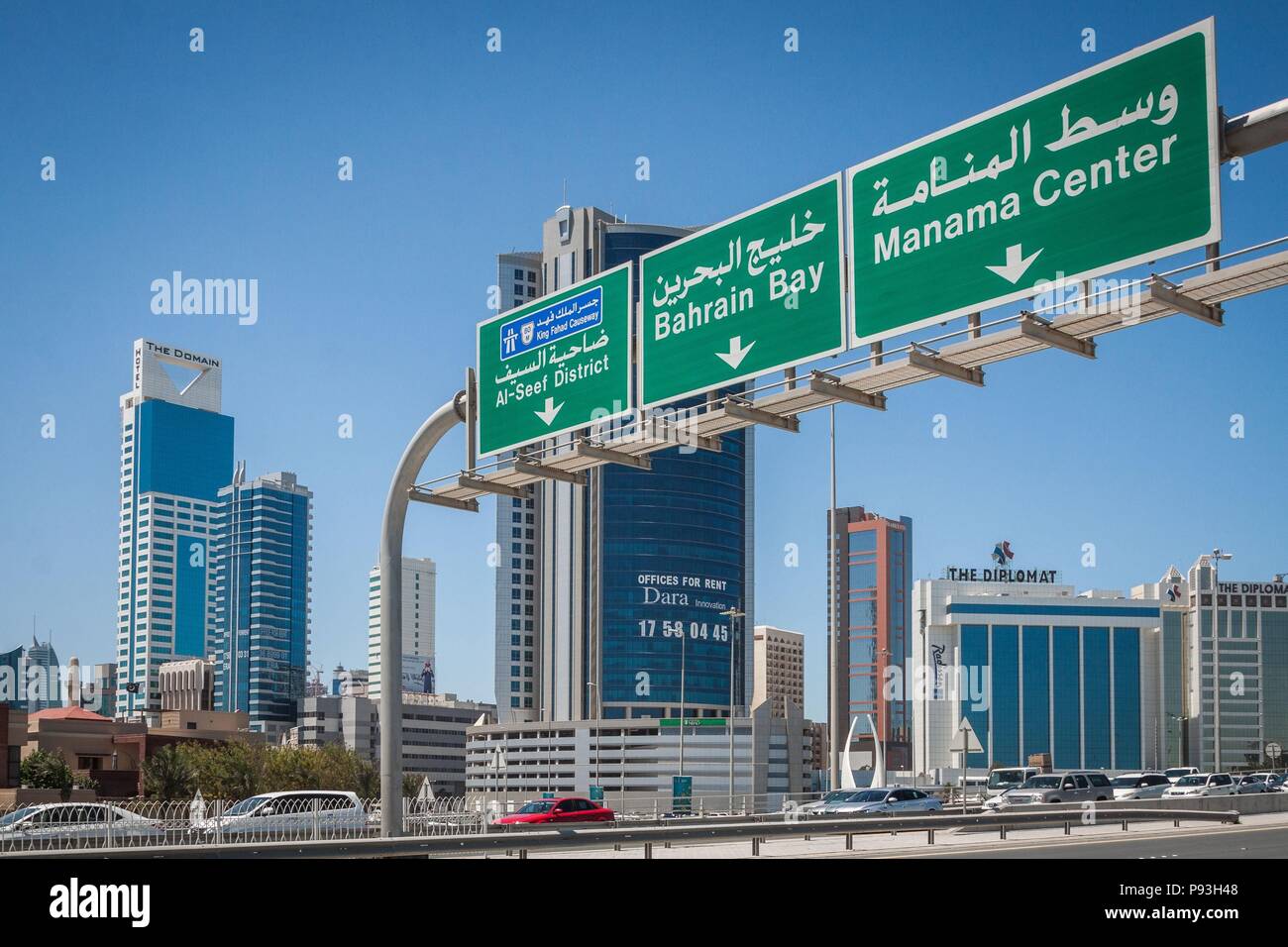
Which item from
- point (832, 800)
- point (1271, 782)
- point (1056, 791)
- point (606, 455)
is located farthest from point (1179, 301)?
point (1271, 782)

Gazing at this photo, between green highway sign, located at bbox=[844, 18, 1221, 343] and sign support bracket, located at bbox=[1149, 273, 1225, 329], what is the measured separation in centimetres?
31

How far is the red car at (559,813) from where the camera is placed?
4881 centimetres

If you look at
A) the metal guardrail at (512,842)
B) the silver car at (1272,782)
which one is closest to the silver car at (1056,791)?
the silver car at (1272,782)

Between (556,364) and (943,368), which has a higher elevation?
(556,364)

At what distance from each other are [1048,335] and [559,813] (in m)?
37.9

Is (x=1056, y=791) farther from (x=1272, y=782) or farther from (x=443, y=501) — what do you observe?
(x=443, y=501)

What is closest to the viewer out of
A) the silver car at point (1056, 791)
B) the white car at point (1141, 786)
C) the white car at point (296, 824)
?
the white car at point (296, 824)

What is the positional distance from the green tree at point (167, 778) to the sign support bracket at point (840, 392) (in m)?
93.4

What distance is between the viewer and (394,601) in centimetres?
2112

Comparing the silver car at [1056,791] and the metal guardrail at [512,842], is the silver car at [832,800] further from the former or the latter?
the metal guardrail at [512,842]
